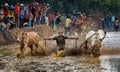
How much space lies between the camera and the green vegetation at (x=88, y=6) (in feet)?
150

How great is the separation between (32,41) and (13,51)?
1479 millimetres

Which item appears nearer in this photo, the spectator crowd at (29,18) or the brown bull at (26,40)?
the brown bull at (26,40)

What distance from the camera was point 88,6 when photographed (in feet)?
172

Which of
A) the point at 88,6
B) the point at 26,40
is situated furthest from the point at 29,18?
the point at 88,6

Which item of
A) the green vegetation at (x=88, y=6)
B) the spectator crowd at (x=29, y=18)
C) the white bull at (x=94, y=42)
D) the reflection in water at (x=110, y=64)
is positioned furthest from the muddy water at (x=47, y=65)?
the green vegetation at (x=88, y=6)

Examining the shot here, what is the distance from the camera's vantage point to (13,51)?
A: 19.1 meters

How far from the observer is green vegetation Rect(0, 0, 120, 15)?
4572cm

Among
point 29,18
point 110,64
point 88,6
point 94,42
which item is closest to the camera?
point 110,64

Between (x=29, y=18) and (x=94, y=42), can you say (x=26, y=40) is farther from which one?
(x=29, y=18)

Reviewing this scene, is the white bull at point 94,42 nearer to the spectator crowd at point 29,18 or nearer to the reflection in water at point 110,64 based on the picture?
the reflection in water at point 110,64

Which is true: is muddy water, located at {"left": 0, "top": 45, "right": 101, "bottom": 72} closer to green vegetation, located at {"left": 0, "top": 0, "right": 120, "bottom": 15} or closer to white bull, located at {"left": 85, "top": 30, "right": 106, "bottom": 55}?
white bull, located at {"left": 85, "top": 30, "right": 106, "bottom": 55}

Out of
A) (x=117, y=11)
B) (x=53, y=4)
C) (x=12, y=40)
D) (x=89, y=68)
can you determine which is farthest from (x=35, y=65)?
(x=117, y=11)

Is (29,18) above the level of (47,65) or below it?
above

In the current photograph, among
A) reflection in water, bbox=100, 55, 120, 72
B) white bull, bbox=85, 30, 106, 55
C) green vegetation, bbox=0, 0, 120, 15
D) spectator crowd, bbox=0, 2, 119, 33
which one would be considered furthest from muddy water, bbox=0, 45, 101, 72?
green vegetation, bbox=0, 0, 120, 15
